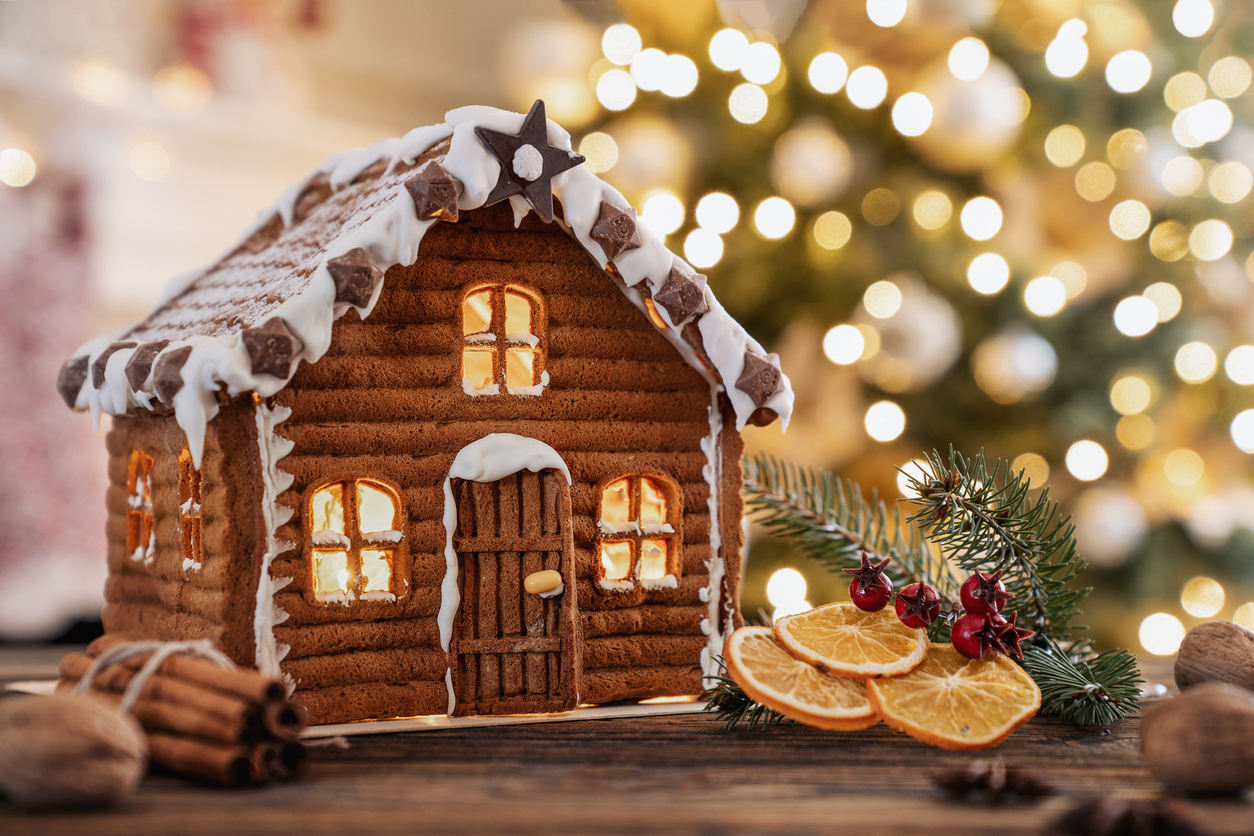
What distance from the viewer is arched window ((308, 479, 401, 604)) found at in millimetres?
2398

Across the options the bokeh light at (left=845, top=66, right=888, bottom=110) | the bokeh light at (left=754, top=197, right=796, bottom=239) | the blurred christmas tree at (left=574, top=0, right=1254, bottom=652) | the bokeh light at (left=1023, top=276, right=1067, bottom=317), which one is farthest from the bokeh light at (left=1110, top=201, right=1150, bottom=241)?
the bokeh light at (left=754, top=197, right=796, bottom=239)

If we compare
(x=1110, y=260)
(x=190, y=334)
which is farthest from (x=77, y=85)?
(x=1110, y=260)

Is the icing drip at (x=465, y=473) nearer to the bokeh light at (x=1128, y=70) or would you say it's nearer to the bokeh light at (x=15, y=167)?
the bokeh light at (x=15, y=167)

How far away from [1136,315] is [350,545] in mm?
2955

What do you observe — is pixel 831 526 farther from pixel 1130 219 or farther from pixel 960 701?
pixel 1130 219

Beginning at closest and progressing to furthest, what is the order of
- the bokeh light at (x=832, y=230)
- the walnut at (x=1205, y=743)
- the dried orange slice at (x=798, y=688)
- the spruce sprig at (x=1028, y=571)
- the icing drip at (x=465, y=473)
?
the walnut at (x=1205, y=743) < the dried orange slice at (x=798, y=688) < the spruce sprig at (x=1028, y=571) < the icing drip at (x=465, y=473) < the bokeh light at (x=832, y=230)

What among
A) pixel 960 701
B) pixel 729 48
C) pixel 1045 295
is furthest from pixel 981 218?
pixel 960 701

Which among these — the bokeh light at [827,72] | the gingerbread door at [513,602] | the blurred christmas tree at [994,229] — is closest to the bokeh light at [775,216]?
the blurred christmas tree at [994,229]

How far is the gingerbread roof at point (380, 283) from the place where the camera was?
2.22 m

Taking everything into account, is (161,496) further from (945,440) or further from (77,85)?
(945,440)

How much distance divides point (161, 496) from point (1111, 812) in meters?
2.28

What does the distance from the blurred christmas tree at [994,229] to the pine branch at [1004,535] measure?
113 cm

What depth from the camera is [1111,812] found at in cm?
156

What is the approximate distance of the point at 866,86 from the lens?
3553mm
